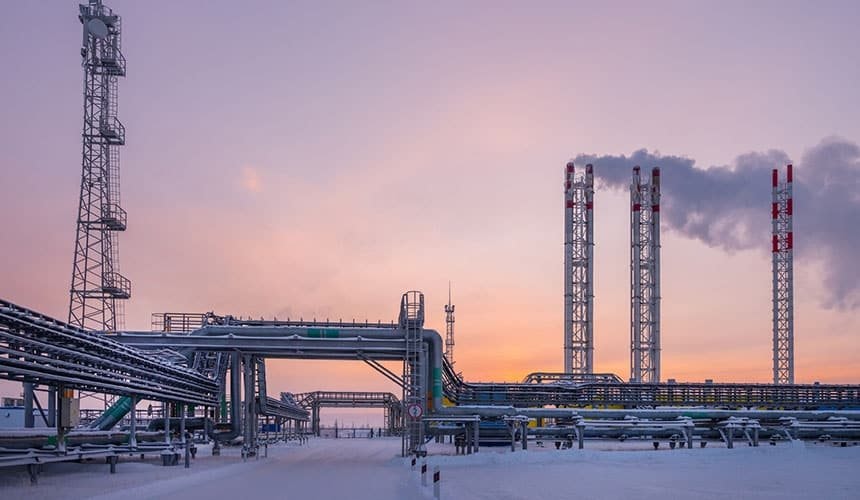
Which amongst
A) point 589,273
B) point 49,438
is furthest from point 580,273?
point 49,438

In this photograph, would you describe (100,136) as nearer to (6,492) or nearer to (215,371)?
(215,371)

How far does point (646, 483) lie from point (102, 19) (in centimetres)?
4096

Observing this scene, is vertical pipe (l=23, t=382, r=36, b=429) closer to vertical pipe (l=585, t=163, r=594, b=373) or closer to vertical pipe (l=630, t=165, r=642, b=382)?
vertical pipe (l=585, t=163, r=594, b=373)

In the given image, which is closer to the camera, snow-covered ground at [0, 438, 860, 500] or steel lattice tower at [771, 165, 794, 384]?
snow-covered ground at [0, 438, 860, 500]

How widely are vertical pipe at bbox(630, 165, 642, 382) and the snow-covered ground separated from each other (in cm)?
3209

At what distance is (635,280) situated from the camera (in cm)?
7906

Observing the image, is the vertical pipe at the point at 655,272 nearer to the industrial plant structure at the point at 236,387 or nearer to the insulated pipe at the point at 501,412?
the industrial plant structure at the point at 236,387

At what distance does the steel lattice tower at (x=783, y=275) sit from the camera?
7788cm

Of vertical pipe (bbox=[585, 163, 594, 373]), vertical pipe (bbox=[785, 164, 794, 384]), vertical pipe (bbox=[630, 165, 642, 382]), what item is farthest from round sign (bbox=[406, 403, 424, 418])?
vertical pipe (bbox=[785, 164, 794, 384])

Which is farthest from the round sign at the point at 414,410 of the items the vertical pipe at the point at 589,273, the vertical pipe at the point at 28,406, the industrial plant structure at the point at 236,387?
the vertical pipe at the point at 589,273

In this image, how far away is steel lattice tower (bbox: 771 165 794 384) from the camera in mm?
77875

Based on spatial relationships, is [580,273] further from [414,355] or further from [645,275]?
[414,355]

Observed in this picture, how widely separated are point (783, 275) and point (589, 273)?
1751 centimetres

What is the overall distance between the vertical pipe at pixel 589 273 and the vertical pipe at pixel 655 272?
5618 mm
